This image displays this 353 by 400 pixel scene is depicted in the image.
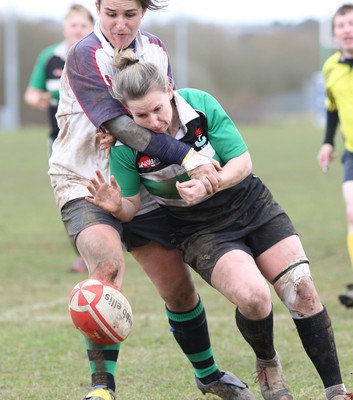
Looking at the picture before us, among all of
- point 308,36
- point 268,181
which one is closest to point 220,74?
point 308,36

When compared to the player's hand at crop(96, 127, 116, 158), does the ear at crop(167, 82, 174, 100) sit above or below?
above

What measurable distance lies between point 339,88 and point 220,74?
61.0 meters

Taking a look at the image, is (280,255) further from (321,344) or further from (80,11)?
(80,11)

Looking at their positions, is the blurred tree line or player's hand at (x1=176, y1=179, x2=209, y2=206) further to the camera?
the blurred tree line

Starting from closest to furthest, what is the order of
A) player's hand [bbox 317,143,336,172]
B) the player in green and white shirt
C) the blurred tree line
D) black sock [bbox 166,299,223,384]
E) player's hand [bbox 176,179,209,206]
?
player's hand [bbox 176,179,209,206]
the player in green and white shirt
black sock [bbox 166,299,223,384]
player's hand [bbox 317,143,336,172]
the blurred tree line

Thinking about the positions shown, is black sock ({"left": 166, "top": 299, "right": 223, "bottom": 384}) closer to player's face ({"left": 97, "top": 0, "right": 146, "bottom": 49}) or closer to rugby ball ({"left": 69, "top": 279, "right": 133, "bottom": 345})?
rugby ball ({"left": 69, "top": 279, "right": 133, "bottom": 345})

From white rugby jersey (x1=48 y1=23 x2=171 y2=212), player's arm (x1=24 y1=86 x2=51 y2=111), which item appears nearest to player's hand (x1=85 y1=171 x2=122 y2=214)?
white rugby jersey (x1=48 y1=23 x2=171 y2=212)

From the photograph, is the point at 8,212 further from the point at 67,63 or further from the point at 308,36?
the point at 308,36

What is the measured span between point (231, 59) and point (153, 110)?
65.1 metres

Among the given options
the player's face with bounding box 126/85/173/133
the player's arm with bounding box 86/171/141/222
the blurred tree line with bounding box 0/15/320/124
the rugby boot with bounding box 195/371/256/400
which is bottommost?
the blurred tree line with bounding box 0/15/320/124

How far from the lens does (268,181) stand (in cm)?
1752

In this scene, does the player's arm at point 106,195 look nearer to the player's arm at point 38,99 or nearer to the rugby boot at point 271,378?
the rugby boot at point 271,378

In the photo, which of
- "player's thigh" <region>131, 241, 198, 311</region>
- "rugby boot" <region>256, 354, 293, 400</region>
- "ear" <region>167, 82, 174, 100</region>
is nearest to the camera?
"ear" <region>167, 82, 174, 100</region>

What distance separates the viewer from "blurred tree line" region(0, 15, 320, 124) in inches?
2270
